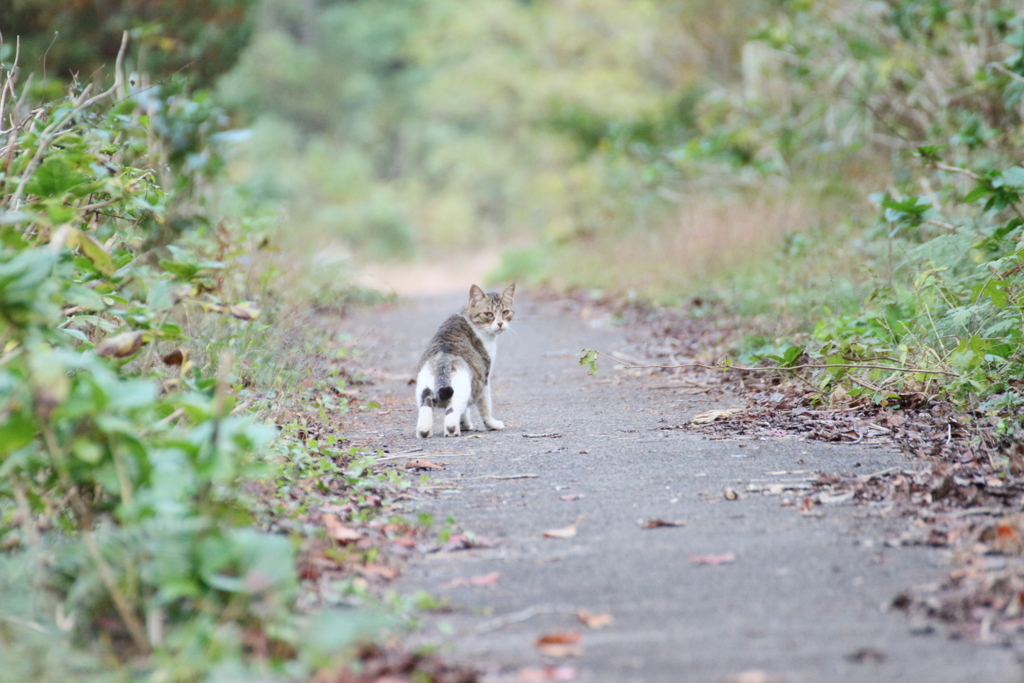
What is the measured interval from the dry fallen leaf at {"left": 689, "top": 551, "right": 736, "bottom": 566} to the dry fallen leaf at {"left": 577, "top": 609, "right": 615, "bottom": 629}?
1.57 feet

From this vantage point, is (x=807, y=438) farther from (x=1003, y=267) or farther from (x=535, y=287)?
(x=535, y=287)

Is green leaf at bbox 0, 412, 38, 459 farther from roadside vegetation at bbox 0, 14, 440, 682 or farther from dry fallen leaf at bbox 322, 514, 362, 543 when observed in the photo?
dry fallen leaf at bbox 322, 514, 362, 543

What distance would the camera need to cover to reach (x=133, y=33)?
320 inches

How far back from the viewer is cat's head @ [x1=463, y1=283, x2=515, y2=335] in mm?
5660

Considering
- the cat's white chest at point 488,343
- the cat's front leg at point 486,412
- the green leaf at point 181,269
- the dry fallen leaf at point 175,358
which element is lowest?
the cat's front leg at point 486,412

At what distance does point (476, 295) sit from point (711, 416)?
1.71 metres

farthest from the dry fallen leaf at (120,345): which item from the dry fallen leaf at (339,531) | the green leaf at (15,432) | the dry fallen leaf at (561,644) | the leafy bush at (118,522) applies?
the dry fallen leaf at (561,644)

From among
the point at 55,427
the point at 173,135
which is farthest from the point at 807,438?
the point at 173,135

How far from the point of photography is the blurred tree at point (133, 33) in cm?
860

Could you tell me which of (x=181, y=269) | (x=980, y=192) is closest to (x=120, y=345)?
(x=181, y=269)

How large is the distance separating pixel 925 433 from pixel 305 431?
2.99 metres

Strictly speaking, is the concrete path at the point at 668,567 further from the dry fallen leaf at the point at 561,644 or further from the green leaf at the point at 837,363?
the green leaf at the point at 837,363

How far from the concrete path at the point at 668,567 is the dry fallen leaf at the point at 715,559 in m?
0.03

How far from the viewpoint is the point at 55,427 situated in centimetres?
235
